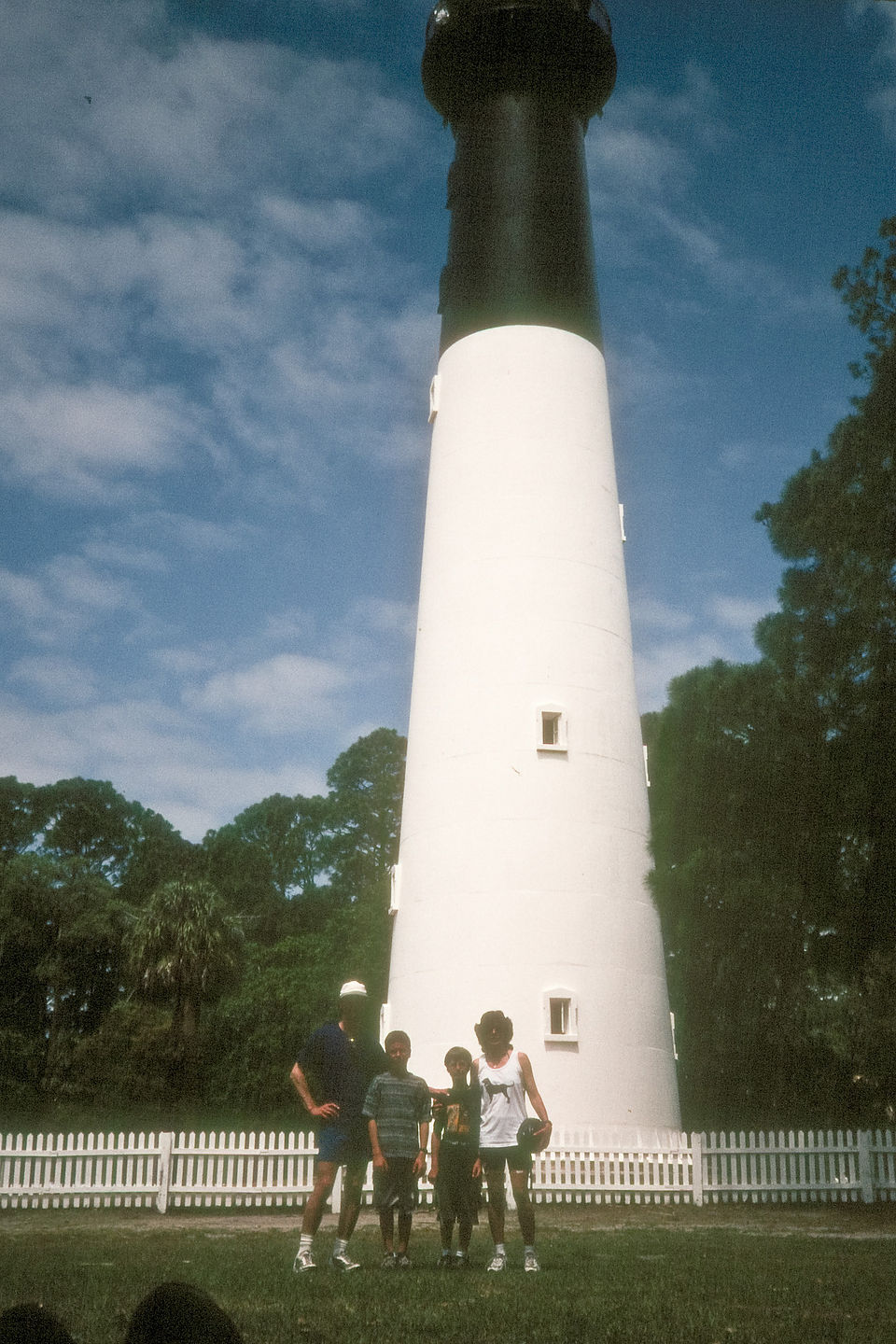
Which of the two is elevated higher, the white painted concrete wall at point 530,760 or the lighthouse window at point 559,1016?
the white painted concrete wall at point 530,760

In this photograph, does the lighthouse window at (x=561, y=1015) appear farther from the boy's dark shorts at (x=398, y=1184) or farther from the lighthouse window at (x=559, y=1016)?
the boy's dark shorts at (x=398, y=1184)

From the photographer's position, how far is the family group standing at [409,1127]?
337 inches

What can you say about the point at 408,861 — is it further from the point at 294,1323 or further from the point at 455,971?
the point at 294,1323

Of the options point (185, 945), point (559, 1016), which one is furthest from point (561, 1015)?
point (185, 945)

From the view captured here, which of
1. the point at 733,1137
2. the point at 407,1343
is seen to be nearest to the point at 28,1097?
the point at 733,1137

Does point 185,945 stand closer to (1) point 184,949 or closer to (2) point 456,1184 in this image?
(1) point 184,949

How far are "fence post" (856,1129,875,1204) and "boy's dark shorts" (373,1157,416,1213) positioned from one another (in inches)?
374

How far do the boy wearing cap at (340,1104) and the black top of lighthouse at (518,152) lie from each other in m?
13.8

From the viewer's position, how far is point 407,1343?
547 centimetres

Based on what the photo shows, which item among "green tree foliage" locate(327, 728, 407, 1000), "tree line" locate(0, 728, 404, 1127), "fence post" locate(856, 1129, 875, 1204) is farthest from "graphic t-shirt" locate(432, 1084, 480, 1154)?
"green tree foliage" locate(327, 728, 407, 1000)

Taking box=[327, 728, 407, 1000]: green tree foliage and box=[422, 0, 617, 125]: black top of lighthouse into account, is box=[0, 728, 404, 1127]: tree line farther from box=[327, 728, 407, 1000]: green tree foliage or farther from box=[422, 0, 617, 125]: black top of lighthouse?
box=[422, 0, 617, 125]: black top of lighthouse

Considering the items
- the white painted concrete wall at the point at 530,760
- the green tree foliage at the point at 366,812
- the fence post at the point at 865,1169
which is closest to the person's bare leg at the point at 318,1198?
the white painted concrete wall at the point at 530,760

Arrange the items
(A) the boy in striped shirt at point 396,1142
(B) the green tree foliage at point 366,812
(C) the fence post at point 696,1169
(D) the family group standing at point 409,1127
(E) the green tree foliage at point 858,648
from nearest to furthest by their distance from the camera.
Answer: (D) the family group standing at point 409,1127, (A) the boy in striped shirt at point 396,1142, (E) the green tree foliage at point 858,648, (C) the fence post at point 696,1169, (B) the green tree foliage at point 366,812

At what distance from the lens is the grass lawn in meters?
5.87
